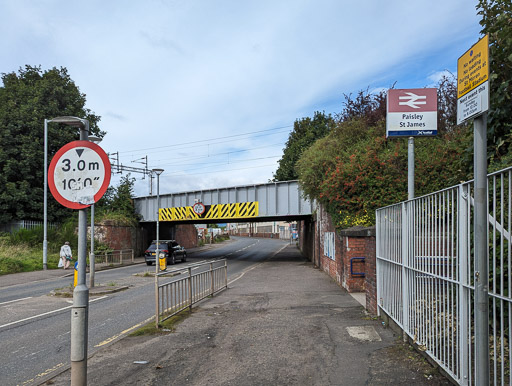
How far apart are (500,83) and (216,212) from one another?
93.5ft

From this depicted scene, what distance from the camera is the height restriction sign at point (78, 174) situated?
4.51 m

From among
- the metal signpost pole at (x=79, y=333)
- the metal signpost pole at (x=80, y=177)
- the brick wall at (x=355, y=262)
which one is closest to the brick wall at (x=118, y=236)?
the brick wall at (x=355, y=262)

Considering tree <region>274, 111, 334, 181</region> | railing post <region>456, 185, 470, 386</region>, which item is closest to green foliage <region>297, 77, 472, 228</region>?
railing post <region>456, 185, 470, 386</region>

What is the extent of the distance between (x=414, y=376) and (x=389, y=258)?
8.34 ft

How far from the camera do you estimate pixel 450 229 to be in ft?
15.3

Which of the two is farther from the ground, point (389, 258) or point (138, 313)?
point (389, 258)

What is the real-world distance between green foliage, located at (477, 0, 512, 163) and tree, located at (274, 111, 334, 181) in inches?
1543

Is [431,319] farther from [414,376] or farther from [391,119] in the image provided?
[391,119]

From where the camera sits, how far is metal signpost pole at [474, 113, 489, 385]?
310cm

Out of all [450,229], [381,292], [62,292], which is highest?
[450,229]

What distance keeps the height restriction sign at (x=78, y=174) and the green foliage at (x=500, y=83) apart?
570 cm

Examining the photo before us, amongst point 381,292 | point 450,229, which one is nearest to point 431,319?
point 450,229

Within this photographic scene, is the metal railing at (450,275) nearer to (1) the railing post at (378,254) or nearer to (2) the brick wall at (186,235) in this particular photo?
(1) the railing post at (378,254)

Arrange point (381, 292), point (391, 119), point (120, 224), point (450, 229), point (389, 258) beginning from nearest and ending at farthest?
point (450, 229), point (389, 258), point (381, 292), point (391, 119), point (120, 224)
